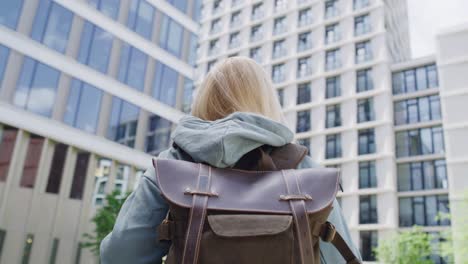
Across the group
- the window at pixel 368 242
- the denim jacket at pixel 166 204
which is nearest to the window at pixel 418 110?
the window at pixel 368 242

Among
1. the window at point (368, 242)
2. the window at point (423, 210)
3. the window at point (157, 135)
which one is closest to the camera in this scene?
the window at point (157, 135)

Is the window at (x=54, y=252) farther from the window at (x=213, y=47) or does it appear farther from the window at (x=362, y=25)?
the window at (x=213, y=47)

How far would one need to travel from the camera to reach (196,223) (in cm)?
129

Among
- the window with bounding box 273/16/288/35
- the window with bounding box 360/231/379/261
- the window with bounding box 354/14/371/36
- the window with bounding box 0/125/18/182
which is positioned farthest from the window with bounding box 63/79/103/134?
the window with bounding box 273/16/288/35

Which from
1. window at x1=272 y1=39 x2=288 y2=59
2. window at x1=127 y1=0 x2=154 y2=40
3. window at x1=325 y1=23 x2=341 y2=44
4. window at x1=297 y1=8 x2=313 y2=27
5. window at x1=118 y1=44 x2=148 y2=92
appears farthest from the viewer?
window at x1=272 y1=39 x2=288 y2=59

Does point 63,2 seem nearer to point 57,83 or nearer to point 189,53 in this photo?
point 57,83

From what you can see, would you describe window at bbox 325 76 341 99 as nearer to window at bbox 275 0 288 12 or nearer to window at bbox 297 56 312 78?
window at bbox 297 56 312 78

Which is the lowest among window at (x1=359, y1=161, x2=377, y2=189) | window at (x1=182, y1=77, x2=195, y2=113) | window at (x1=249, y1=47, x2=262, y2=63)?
window at (x1=359, y1=161, x2=377, y2=189)

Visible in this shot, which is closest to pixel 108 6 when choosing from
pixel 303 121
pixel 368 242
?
pixel 303 121

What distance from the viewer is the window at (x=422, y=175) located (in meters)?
29.7

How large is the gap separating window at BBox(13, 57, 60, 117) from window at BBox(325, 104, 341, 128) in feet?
74.2

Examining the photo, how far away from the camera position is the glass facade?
36.2 meters

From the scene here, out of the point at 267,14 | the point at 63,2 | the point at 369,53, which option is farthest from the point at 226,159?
the point at 267,14

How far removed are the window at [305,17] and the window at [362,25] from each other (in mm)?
4040
